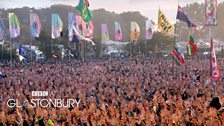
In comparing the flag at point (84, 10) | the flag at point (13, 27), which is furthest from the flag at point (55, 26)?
the flag at point (84, 10)

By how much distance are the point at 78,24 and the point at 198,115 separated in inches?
906

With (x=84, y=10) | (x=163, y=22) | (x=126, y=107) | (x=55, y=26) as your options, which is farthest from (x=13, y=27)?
(x=126, y=107)

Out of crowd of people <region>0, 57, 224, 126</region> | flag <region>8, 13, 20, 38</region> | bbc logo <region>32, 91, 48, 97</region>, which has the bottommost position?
bbc logo <region>32, 91, 48, 97</region>

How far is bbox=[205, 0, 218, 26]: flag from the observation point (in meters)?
19.0

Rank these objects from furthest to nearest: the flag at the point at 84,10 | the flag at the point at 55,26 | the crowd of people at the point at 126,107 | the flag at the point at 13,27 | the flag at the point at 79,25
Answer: the flag at the point at 55,26, the flag at the point at 79,25, the flag at the point at 13,27, the flag at the point at 84,10, the crowd of people at the point at 126,107

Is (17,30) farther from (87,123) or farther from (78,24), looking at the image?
(87,123)

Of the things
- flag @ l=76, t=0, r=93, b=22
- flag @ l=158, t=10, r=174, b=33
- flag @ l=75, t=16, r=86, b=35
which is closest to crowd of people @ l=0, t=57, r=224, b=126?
flag @ l=76, t=0, r=93, b=22

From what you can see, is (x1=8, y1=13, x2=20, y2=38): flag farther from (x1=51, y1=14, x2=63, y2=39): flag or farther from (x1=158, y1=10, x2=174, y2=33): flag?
(x1=158, y1=10, x2=174, y2=33): flag

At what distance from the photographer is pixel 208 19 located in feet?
62.2

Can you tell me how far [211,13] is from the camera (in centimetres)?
1931

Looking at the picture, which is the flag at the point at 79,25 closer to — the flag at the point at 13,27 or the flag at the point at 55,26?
the flag at the point at 55,26

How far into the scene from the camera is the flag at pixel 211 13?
62.2 ft

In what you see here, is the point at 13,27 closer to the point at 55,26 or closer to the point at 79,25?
the point at 55,26

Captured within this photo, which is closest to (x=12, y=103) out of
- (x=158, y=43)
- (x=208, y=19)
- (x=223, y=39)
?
(x=208, y=19)
